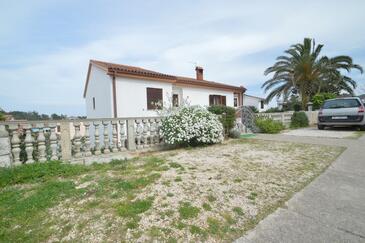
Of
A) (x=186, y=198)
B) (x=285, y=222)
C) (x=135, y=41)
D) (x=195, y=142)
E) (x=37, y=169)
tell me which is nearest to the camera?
(x=285, y=222)

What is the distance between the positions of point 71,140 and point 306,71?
753 inches

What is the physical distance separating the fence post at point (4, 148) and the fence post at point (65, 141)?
0.94m

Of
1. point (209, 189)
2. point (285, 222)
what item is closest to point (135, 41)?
point (209, 189)

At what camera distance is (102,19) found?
855 centimetres

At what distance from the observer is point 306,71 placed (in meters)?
17.6

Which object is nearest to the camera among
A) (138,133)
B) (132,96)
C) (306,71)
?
(138,133)

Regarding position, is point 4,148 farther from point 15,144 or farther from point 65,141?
point 65,141

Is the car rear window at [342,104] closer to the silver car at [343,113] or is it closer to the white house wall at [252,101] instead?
the silver car at [343,113]

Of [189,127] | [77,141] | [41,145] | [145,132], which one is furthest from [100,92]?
[41,145]

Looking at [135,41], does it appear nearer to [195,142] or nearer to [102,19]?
[102,19]

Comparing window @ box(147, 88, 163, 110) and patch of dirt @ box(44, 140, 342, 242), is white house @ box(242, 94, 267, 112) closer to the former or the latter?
window @ box(147, 88, 163, 110)

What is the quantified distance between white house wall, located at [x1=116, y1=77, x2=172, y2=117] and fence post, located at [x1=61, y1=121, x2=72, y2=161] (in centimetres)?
654

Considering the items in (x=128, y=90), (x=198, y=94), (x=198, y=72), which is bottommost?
(x=128, y=90)

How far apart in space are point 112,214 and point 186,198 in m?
1.02
